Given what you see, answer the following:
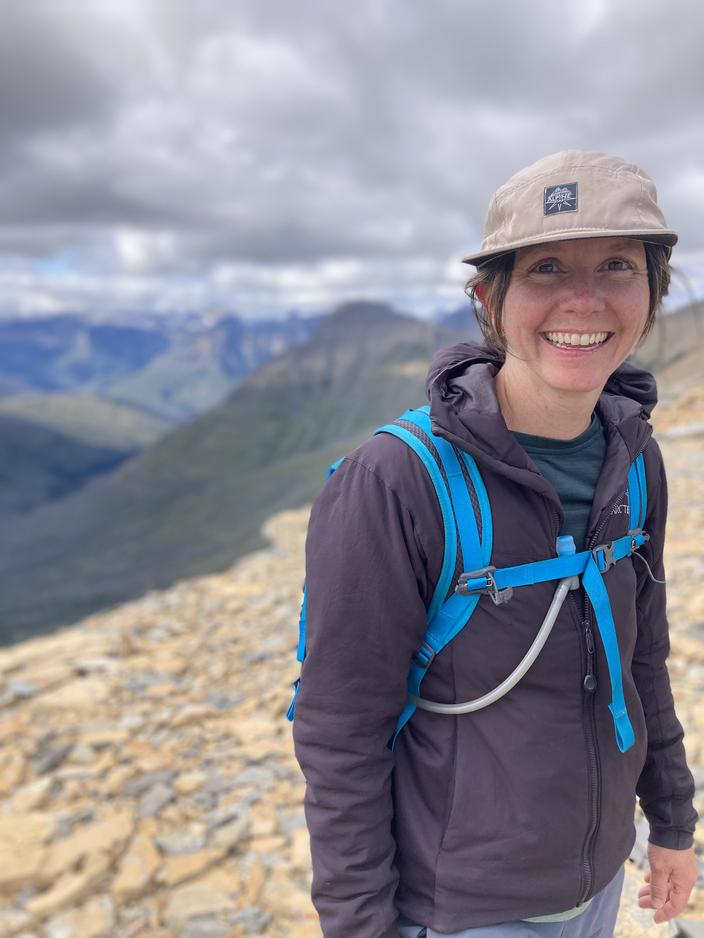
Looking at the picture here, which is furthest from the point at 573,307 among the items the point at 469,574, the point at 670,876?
the point at 670,876

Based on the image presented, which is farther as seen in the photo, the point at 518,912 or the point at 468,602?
the point at 518,912

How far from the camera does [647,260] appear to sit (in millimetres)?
2564

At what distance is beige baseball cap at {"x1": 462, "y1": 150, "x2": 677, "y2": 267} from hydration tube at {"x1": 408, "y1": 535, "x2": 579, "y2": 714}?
1072 millimetres

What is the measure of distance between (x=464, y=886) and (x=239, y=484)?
574 ft

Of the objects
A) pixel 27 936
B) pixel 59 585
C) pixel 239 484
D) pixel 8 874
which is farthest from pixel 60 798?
pixel 239 484

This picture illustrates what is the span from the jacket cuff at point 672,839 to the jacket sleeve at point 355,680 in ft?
4.74

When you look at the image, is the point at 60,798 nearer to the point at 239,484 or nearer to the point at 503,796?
the point at 503,796

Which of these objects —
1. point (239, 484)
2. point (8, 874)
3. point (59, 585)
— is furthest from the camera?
point (239, 484)

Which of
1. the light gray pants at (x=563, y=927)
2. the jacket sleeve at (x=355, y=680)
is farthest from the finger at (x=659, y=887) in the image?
the jacket sleeve at (x=355, y=680)

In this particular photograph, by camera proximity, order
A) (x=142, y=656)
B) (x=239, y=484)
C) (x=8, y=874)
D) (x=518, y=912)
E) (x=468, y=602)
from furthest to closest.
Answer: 1. (x=239, y=484)
2. (x=142, y=656)
3. (x=8, y=874)
4. (x=518, y=912)
5. (x=468, y=602)

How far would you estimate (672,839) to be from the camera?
3.02 metres

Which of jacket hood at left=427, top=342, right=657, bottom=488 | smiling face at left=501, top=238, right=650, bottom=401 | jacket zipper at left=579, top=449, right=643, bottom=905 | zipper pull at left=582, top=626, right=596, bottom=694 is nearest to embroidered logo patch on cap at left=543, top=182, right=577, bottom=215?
smiling face at left=501, top=238, right=650, bottom=401

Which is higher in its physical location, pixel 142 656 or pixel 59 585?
pixel 142 656

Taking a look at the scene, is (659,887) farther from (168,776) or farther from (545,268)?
(168,776)
